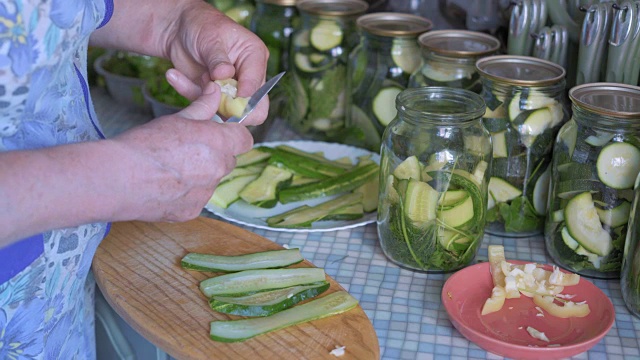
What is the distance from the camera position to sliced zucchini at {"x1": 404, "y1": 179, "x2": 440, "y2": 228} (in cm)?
124

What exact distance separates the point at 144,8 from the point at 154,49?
0.07 meters

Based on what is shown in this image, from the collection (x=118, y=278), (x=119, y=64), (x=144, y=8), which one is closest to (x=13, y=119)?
(x=118, y=278)

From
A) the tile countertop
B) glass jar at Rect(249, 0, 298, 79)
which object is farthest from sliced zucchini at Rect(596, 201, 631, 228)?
glass jar at Rect(249, 0, 298, 79)

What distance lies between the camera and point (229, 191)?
1.55 m

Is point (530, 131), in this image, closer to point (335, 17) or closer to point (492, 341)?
point (492, 341)

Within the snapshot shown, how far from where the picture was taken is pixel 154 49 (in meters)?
1.39

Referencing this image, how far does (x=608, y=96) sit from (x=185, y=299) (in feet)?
2.46

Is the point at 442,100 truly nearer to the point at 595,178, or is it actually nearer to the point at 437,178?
the point at 437,178

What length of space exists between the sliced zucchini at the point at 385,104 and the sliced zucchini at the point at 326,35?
0.59 feet

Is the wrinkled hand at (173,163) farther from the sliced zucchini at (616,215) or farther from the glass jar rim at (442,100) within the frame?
the sliced zucchini at (616,215)

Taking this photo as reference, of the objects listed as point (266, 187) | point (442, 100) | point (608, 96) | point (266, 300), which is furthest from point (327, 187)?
point (608, 96)

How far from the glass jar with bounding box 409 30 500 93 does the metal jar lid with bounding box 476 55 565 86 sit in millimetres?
48

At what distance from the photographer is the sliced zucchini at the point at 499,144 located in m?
1.36

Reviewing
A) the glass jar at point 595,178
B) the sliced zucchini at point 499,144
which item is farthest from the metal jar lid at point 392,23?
the glass jar at point 595,178
